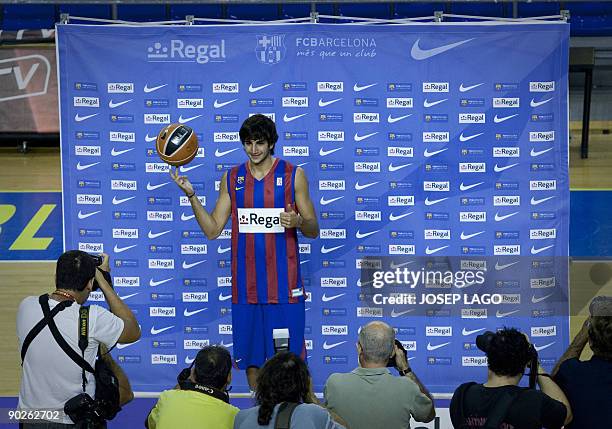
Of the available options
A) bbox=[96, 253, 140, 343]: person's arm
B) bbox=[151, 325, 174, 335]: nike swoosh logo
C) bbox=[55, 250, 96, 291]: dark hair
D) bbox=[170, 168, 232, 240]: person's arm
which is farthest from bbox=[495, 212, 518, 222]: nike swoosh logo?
bbox=[55, 250, 96, 291]: dark hair

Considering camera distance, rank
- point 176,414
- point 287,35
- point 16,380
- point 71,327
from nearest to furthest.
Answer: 1. point 176,414
2. point 71,327
3. point 287,35
4. point 16,380

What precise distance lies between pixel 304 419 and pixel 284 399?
0.47 feet

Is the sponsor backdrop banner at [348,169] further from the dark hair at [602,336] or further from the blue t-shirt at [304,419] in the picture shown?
the blue t-shirt at [304,419]

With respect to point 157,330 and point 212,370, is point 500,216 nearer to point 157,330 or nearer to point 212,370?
point 157,330

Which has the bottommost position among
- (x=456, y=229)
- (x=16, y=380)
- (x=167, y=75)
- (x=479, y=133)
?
(x=16, y=380)

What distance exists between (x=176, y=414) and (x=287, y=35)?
3.75m

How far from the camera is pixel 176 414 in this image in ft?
14.1

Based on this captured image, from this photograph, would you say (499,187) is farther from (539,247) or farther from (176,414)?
(176,414)

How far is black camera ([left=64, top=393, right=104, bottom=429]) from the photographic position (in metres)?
4.56

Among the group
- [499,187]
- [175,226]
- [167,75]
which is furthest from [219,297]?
[499,187]

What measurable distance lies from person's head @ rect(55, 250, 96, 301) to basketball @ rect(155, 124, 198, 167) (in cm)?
182

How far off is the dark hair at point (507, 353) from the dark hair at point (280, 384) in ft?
2.89

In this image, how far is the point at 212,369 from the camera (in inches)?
172

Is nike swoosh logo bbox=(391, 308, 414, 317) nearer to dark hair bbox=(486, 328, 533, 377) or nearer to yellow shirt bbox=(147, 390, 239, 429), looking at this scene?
dark hair bbox=(486, 328, 533, 377)
